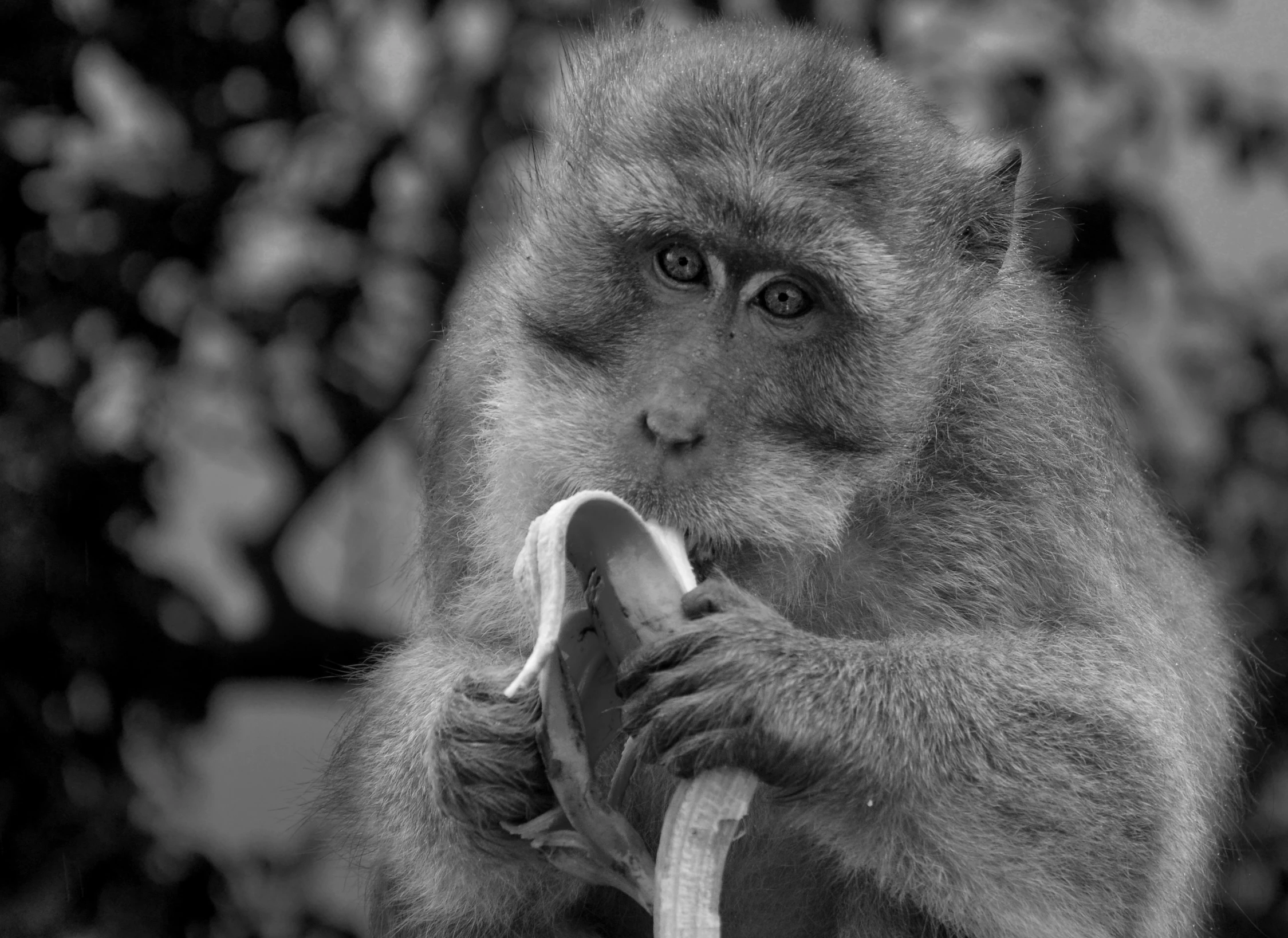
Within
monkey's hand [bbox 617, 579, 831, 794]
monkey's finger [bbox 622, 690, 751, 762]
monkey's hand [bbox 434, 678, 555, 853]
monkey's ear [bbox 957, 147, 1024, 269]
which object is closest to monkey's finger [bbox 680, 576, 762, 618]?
monkey's hand [bbox 617, 579, 831, 794]

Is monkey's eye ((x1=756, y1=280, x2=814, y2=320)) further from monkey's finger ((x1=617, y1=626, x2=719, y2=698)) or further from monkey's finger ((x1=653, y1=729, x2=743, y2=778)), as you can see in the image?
monkey's finger ((x1=653, y1=729, x2=743, y2=778))

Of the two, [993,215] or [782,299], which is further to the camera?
[993,215]

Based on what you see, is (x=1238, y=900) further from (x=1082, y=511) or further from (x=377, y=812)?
(x=377, y=812)

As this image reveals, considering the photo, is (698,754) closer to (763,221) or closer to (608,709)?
(608,709)

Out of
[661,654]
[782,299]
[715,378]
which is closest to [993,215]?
[782,299]

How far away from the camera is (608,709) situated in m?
2.67

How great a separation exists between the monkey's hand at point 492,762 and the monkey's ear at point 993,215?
3.99 ft

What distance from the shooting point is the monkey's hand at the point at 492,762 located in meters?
2.73

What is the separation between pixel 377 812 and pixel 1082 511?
144 centimetres

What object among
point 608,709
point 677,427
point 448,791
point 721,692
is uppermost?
point 677,427

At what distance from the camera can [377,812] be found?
3350 millimetres

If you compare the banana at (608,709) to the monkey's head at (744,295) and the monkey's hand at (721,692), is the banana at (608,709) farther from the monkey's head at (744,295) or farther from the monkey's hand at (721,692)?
the monkey's head at (744,295)

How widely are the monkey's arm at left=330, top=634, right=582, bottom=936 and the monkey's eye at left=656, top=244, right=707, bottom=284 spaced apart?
71 cm

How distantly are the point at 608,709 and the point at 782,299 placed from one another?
74 centimetres
